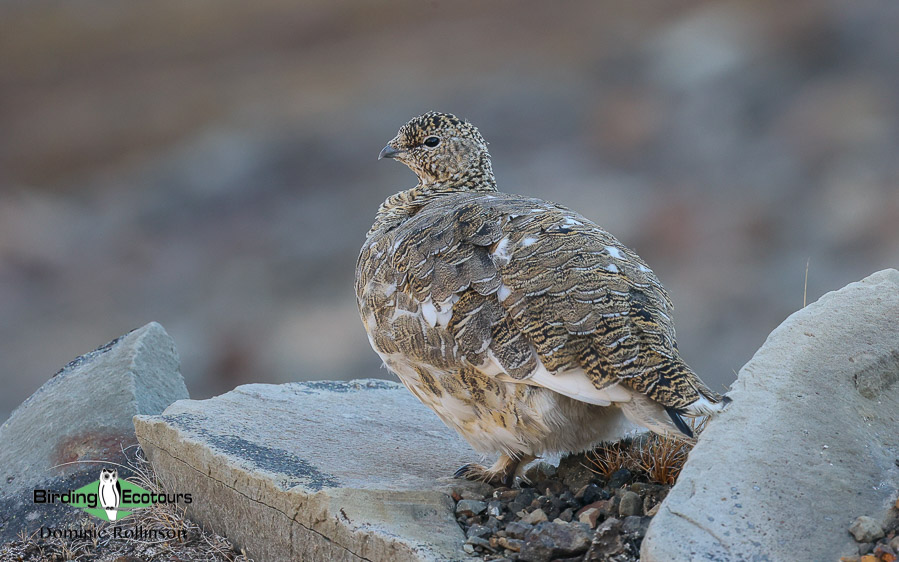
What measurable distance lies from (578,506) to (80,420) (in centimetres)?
331

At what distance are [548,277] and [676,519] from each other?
3.81ft

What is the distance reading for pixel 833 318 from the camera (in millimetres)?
4035

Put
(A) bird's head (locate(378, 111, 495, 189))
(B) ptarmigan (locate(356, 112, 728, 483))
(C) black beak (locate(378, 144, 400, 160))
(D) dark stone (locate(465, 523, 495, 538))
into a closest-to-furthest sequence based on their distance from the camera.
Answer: (B) ptarmigan (locate(356, 112, 728, 483)) → (D) dark stone (locate(465, 523, 495, 538)) → (A) bird's head (locate(378, 111, 495, 189)) → (C) black beak (locate(378, 144, 400, 160))

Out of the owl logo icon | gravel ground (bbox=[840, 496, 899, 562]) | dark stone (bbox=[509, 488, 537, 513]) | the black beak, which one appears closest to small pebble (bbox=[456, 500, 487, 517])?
dark stone (bbox=[509, 488, 537, 513])

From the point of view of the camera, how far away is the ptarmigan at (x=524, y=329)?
3477 millimetres

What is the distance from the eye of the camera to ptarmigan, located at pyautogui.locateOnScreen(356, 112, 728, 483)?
3.48 meters

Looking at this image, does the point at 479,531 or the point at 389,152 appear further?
the point at 389,152

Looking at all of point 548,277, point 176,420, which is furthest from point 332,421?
point 548,277

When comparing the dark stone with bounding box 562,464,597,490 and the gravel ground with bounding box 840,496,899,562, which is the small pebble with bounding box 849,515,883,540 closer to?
the gravel ground with bounding box 840,496,899,562

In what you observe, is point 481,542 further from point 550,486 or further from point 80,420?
point 80,420

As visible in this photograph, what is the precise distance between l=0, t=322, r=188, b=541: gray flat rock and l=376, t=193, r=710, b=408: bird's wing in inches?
94.8

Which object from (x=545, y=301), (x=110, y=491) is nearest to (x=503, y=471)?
(x=545, y=301)

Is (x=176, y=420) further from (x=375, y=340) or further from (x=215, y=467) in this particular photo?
(x=375, y=340)

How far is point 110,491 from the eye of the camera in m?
4.92
